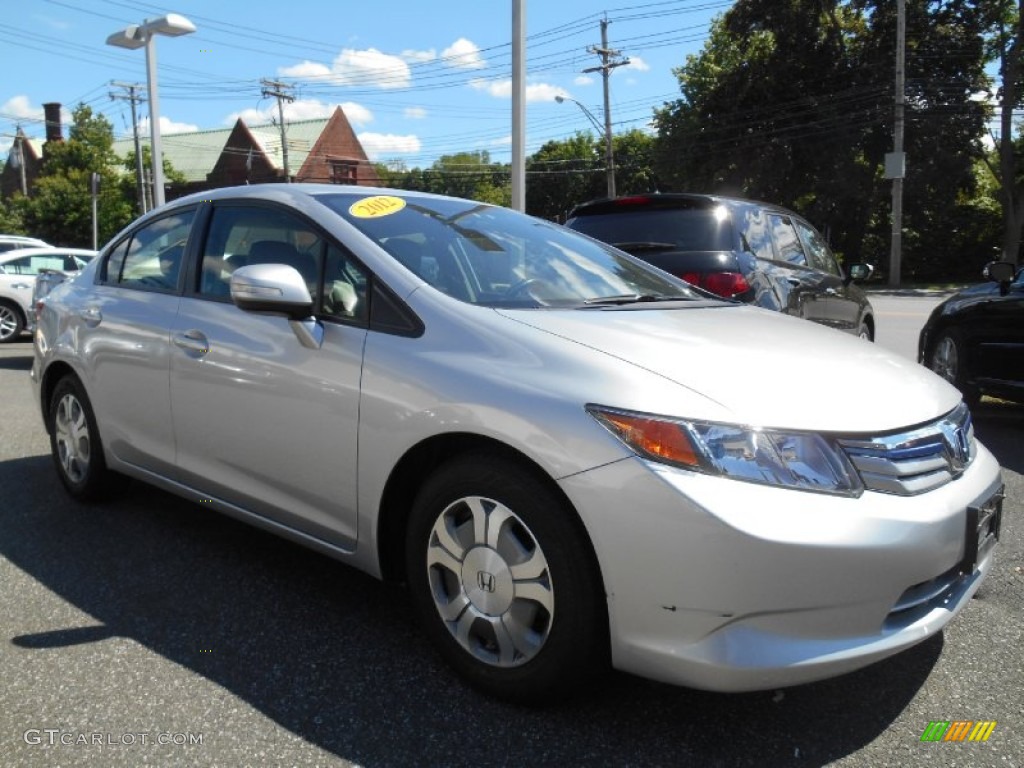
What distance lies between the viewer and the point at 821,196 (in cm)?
3756

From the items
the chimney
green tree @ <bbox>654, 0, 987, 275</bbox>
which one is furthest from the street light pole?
the chimney

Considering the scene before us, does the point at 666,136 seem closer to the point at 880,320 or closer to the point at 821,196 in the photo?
the point at 821,196

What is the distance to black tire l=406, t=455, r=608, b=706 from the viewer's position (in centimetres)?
225

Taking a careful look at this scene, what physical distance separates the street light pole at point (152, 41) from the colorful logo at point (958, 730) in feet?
47.7

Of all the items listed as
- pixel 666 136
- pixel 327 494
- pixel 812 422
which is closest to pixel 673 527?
pixel 812 422

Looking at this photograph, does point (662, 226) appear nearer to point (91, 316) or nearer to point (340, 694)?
point (91, 316)

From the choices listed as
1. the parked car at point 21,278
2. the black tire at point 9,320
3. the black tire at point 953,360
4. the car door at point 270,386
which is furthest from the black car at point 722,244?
the black tire at point 9,320

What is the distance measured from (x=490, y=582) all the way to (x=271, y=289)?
120 cm

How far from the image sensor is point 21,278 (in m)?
12.8

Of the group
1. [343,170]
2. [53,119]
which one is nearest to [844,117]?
[343,170]

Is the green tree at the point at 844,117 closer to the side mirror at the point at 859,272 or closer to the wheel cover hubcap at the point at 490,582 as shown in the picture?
the side mirror at the point at 859,272

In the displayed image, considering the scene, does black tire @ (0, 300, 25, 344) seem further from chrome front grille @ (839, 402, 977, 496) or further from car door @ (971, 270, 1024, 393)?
chrome front grille @ (839, 402, 977, 496)

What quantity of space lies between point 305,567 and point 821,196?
38.0m

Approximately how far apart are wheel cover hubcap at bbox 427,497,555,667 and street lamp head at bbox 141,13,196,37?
14.9 metres
